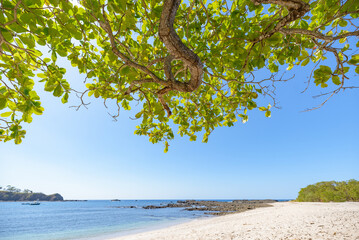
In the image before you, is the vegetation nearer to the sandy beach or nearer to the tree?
the sandy beach

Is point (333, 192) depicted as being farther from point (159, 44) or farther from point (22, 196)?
point (22, 196)

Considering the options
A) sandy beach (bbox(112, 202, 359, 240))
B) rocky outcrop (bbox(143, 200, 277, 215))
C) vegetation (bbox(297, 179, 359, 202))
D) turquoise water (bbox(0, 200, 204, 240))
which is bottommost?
turquoise water (bbox(0, 200, 204, 240))

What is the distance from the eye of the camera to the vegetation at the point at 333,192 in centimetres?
1998

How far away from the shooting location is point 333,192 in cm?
2211

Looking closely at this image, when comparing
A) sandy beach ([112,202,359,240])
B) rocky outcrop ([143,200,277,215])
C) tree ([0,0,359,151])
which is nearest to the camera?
Result: tree ([0,0,359,151])

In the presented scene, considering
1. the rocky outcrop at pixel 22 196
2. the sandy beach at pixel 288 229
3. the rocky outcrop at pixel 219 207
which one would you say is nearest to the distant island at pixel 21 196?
the rocky outcrop at pixel 22 196

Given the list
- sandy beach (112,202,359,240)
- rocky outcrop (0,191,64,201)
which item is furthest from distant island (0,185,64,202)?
sandy beach (112,202,359,240)

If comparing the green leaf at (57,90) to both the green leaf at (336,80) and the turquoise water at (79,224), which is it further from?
the turquoise water at (79,224)

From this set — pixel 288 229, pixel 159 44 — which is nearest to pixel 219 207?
pixel 288 229

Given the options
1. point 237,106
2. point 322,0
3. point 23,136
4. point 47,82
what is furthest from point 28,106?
point 322,0

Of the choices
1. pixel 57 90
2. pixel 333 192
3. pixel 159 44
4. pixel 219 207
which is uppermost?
pixel 159 44

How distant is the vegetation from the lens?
20.0 meters

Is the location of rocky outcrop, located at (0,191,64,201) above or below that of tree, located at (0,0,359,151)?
below

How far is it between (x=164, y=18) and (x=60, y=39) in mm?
935
